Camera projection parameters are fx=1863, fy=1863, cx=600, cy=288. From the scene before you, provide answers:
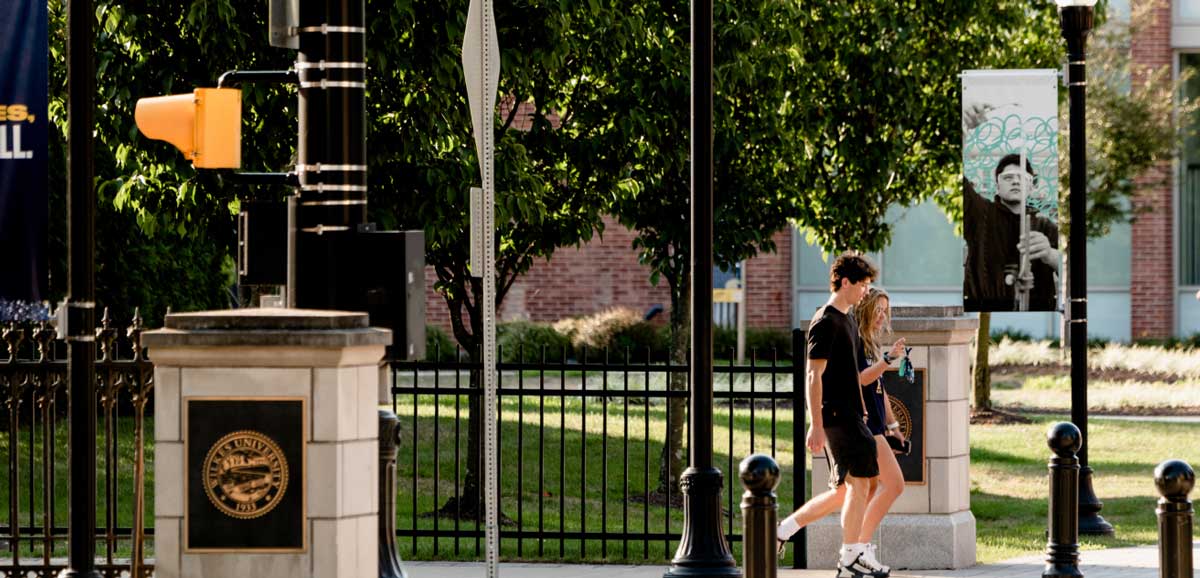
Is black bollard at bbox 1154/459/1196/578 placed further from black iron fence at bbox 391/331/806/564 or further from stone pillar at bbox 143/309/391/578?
stone pillar at bbox 143/309/391/578

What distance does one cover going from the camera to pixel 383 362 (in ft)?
25.5

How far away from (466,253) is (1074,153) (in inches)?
171

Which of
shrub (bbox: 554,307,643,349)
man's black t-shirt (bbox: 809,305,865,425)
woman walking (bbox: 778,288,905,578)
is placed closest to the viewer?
man's black t-shirt (bbox: 809,305,865,425)

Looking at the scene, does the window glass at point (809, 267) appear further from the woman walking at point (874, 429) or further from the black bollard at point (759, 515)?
the black bollard at point (759, 515)

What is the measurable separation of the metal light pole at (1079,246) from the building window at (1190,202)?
19.2 metres

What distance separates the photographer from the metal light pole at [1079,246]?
12609mm

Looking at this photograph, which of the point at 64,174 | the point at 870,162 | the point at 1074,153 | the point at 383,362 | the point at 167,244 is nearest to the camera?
the point at 383,362

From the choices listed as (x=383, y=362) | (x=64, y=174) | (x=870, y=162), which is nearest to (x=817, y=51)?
(x=870, y=162)

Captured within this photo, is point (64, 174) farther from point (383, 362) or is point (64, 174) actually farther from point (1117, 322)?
point (1117, 322)

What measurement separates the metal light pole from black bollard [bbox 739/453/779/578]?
5516mm

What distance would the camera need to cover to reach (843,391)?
9.48 metres

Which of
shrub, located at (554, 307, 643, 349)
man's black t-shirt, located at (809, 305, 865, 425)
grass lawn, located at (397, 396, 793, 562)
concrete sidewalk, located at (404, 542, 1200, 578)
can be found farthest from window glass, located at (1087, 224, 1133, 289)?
man's black t-shirt, located at (809, 305, 865, 425)

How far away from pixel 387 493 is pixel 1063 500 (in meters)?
3.19

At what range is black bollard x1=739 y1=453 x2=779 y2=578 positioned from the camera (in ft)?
24.5
